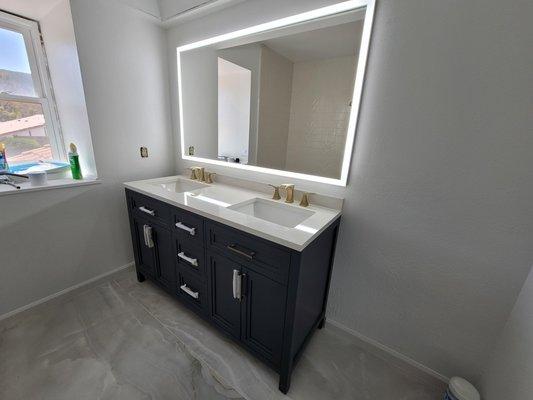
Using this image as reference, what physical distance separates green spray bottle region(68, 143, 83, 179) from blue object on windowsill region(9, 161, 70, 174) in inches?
5.5

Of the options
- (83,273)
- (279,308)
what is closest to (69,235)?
(83,273)

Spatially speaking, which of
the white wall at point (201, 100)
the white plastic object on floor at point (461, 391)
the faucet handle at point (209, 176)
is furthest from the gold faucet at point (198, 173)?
the white plastic object on floor at point (461, 391)

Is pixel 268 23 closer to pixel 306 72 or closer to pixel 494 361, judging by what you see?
pixel 306 72

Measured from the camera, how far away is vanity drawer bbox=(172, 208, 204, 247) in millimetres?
1252

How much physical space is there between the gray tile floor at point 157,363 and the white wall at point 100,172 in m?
0.30

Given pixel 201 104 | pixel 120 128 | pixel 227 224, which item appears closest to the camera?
pixel 227 224

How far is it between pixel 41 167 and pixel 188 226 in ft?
4.55

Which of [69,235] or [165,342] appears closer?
[165,342]

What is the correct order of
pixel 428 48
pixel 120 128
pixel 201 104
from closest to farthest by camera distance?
1. pixel 428 48
2. pixel 120 128
3. pixel 201 104

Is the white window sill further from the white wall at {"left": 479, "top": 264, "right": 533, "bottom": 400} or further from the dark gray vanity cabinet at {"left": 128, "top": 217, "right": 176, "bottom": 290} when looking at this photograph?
the white wall at {"left": 479, "top": 264, "right": 533, "bottom": 400}

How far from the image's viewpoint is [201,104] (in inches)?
76.5

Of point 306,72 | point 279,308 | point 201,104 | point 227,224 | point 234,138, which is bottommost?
point 279,308

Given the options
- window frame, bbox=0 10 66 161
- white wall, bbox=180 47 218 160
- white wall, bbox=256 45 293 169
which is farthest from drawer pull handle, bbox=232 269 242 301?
window frame, bbox=0 10 66 161

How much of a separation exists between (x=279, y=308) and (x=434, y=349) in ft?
3.07
